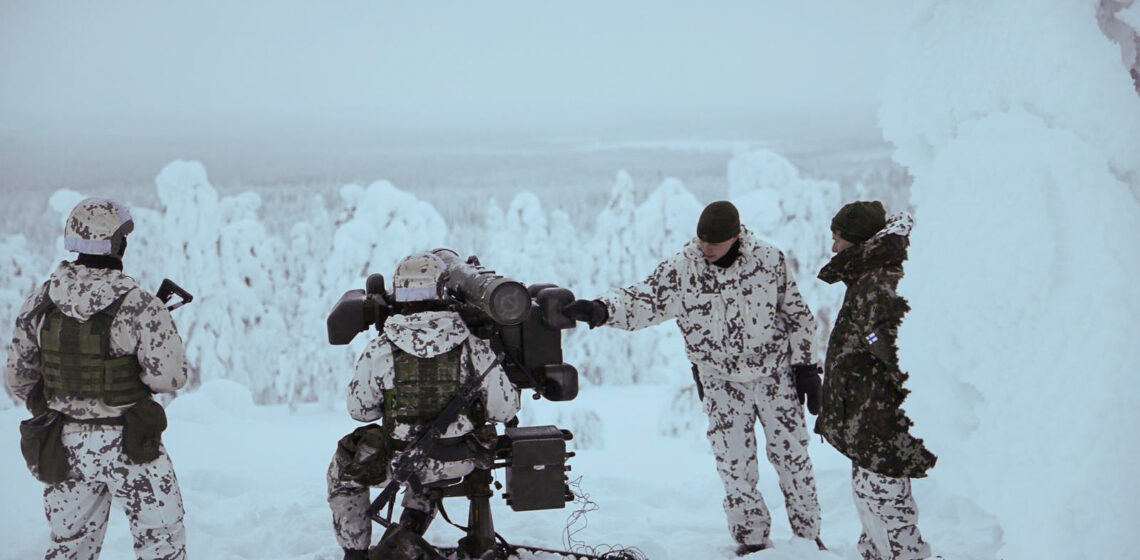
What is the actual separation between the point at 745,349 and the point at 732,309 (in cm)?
20

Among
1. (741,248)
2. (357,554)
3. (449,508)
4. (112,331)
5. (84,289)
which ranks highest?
(741,248)

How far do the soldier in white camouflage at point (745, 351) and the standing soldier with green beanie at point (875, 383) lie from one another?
1.81ft

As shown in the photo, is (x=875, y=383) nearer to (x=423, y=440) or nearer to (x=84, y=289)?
(x=423, y=440)

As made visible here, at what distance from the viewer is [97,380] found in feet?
10.4

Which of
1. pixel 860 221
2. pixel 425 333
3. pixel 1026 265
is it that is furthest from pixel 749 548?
pixel 1026 265

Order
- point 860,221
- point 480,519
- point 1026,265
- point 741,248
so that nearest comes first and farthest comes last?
point 860,221 → point 480,519 → point 741,248 → point 1026,265

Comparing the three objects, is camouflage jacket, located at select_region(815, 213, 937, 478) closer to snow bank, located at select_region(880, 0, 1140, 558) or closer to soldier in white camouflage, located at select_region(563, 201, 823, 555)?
soldier in white camouflage, located at select_region(563, 201, 823, 555)

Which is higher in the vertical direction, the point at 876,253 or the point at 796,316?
the point at 876,253

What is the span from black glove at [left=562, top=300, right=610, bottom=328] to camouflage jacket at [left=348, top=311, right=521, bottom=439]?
43 cm

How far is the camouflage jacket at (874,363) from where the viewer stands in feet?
10.3

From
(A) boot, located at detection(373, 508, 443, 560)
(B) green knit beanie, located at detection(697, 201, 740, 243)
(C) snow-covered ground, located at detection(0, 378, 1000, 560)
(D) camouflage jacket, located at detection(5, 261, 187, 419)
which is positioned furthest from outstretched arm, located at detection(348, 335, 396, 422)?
(B) green knit beanie, located at detection(697, 201, 740, 243)

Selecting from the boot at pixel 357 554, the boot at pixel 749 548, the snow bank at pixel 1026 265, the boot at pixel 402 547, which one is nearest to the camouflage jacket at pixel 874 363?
the boot at pixel 749 548

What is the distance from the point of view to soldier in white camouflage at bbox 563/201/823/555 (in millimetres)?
3889

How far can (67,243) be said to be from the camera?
3229 millimetres
